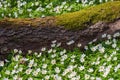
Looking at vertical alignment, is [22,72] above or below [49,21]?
below

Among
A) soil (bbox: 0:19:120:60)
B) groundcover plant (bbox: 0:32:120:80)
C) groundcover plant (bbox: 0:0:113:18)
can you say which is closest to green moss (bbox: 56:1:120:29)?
soil (bbox: 0:19:120:60)

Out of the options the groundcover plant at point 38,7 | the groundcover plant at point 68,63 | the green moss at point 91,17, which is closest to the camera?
the groundcover plant at point 68,63

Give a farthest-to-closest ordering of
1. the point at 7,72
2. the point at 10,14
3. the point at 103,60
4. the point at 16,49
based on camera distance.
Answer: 1. the point at 10,14
2. the point at 16,49
3. the point at 7,72
4. the point at 103,60

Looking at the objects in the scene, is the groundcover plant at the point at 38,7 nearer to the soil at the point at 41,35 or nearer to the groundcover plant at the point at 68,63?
the soil at the point at 41,35

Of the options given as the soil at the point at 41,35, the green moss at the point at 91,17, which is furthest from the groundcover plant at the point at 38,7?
the soil at the point at 41,35

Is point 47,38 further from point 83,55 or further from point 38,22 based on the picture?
point 83,55

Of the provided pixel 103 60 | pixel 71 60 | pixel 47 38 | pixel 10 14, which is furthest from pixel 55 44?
pixel 10 14

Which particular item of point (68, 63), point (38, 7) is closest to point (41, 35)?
point (68, 63)
